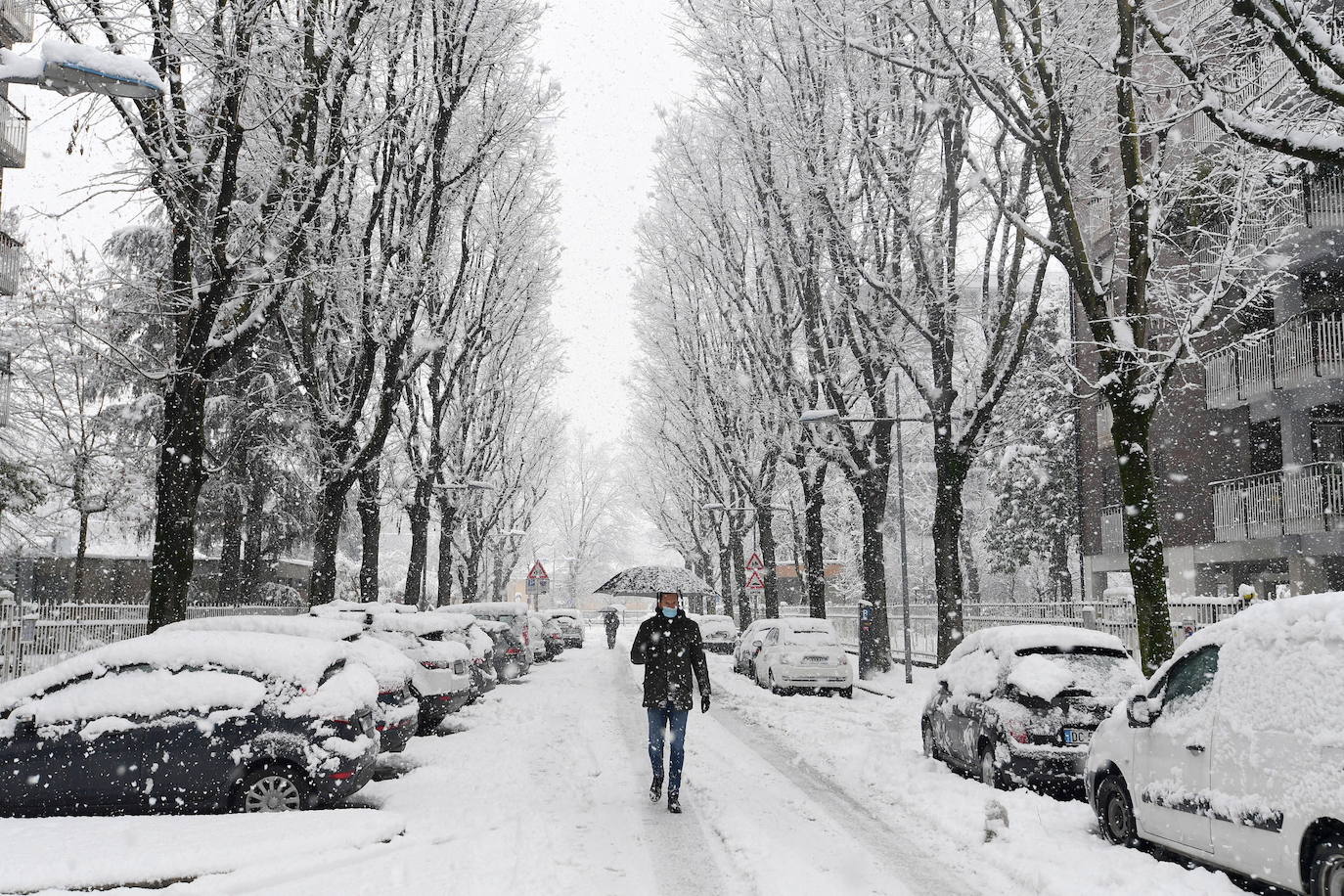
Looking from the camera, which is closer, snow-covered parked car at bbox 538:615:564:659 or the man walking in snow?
the man walking in snow

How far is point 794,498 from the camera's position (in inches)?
2142

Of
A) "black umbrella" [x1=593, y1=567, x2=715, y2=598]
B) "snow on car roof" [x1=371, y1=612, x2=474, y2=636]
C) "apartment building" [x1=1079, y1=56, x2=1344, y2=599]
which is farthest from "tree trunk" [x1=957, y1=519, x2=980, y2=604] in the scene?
"snow on car roof" [x1=371, y1=612, x2=474, y2=636]

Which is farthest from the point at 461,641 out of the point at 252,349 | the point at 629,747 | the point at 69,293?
the point at 252,349

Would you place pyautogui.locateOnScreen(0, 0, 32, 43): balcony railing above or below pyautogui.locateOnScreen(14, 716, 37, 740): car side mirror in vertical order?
above

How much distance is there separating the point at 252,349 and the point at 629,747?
70.7 ft

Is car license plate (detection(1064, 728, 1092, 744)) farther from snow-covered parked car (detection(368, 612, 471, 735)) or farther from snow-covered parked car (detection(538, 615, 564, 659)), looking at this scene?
snow-covered parked car (detection(538, 615, 564, 659))

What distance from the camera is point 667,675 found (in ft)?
31.5

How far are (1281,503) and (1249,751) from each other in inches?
801

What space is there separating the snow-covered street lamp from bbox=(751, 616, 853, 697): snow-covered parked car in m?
16.8

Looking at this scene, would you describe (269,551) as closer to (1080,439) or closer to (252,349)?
(252,349)

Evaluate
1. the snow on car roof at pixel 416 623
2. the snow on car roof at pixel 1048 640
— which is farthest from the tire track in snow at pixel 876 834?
the snow on car roof at pixel 416 623

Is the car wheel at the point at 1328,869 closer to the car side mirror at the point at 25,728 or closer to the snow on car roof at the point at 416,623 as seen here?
the car side mirror at the point at 25,728

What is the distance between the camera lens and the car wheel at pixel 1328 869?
17.4 feet

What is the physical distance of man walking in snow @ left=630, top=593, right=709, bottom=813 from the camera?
31.4 ft
